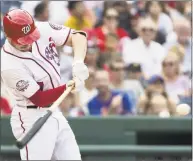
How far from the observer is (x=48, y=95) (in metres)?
4.98

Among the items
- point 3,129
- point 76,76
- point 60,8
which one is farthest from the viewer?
point 60,8

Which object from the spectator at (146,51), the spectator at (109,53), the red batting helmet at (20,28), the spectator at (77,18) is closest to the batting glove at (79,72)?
the red batting helmet at (20,28)

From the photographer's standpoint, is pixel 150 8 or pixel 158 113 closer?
pixel 158 113

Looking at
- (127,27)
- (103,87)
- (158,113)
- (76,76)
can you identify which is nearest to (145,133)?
(158,113)

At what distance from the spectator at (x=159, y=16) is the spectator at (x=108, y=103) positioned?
126 cm

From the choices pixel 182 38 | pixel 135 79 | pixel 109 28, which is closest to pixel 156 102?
pixel 135 79

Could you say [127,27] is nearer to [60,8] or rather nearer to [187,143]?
[60,8]

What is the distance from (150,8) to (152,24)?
28 centimetres

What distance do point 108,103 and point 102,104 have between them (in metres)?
0.08

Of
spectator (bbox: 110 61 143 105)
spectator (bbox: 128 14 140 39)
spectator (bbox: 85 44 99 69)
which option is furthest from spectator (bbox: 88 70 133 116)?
spectator (bbox: 128 14 140 39)

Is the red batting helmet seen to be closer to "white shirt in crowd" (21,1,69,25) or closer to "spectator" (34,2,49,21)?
"spectator" (34,2,49,21)

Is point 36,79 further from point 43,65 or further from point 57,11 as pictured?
point 57,11

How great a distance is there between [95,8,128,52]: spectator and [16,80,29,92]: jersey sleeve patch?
3137mm

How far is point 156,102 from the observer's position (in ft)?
24.5
